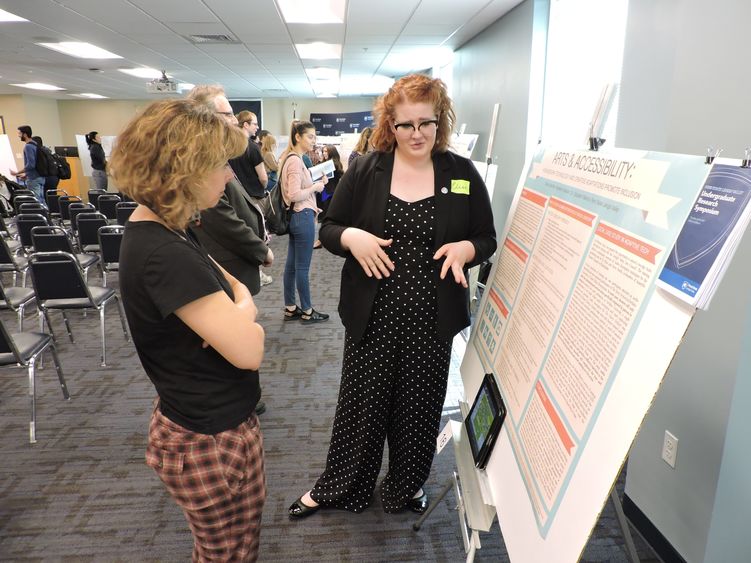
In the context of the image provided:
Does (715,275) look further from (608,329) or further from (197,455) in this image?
(197,455)

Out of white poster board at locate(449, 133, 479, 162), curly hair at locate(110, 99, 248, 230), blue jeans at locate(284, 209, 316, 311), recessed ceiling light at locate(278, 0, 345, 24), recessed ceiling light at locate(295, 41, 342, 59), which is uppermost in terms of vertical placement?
recessed ceiling light at locate(278, 0, 345, 24)

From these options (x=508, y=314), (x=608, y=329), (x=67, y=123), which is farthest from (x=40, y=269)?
(x=67, y=123)

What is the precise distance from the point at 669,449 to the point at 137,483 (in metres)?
2.04

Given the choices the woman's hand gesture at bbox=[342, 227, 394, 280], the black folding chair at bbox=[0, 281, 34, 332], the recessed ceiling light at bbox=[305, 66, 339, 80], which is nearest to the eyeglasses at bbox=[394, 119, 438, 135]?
the woman's hand gesture at bbox=[342, 227, 394, 280]

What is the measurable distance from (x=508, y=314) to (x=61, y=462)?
2.12 meters

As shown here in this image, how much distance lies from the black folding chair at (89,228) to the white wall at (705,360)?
14.0 ft

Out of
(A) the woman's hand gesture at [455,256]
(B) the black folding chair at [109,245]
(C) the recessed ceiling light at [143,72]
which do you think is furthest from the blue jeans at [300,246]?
(C) the recessed ceiling light at [143,72]

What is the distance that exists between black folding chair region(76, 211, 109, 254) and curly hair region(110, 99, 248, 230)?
3813 mm

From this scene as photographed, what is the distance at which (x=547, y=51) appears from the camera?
12.3ft

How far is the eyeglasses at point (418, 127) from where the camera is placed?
53.6 inches

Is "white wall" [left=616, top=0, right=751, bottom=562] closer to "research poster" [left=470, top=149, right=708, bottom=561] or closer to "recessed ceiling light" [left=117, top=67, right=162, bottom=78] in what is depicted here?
"research poster" [left=470, top=149, right=708, bottom=561]

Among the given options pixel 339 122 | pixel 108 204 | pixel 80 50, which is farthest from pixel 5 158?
pixel 339 122

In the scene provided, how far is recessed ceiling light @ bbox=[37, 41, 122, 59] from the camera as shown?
5.70 meters

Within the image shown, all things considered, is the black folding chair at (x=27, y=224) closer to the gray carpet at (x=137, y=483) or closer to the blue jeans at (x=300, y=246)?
the gray carpet at (x=137, y=483)
